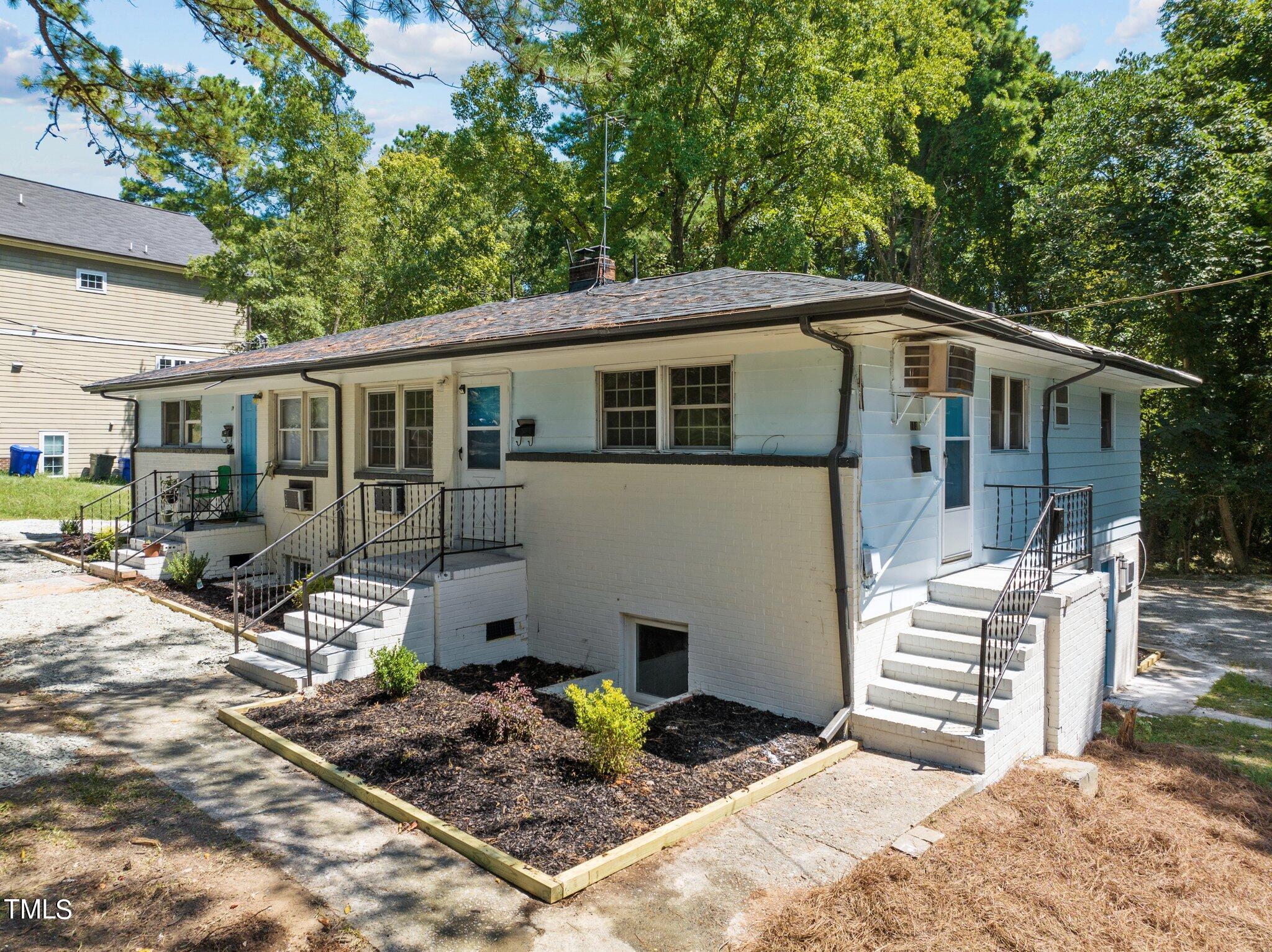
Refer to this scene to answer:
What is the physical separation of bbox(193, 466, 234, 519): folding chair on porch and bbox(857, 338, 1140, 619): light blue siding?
37.9 feet

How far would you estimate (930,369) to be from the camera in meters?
7.03

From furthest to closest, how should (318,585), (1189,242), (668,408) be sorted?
(1189,242)
(318,585)
(668,408)

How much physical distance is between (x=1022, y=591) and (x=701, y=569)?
9.34ft

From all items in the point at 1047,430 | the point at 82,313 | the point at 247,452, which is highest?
the point at 82,313

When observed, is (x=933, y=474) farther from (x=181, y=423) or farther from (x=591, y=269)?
(x=181, y=423)

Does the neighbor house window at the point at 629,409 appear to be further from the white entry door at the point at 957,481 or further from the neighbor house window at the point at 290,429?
the neighbor house window at the point at 290,429

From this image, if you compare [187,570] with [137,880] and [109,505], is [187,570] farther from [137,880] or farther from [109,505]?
[109,505]

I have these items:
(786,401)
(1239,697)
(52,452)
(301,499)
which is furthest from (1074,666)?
(52,452)

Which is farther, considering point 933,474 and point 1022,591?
Answer: point 933,474

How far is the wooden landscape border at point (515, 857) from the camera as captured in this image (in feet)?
14.3

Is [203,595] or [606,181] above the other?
[606,181]

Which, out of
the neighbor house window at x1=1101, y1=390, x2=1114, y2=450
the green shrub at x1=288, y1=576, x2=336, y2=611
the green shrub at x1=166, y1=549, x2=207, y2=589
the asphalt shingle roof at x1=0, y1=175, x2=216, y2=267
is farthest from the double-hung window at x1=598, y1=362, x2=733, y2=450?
the asphalt shingle roof at x1=0, y1=175, x2=216, y2=267

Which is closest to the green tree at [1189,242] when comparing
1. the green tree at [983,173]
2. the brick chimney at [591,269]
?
the green tree at [983,173]

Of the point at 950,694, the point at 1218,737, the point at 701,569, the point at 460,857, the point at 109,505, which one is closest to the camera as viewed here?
the point at 460,857
